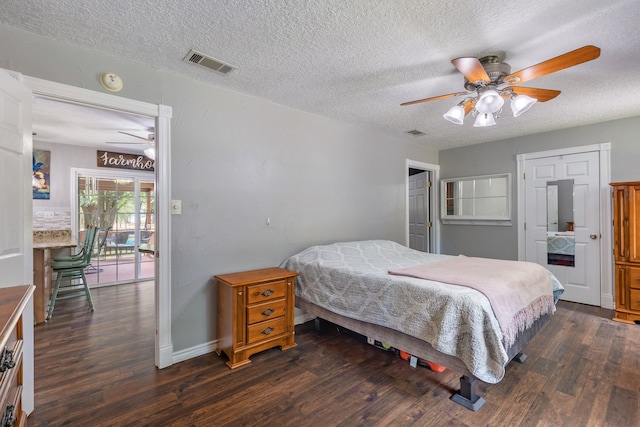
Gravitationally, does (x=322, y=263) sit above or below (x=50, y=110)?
below

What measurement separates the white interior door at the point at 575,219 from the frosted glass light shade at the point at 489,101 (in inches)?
104

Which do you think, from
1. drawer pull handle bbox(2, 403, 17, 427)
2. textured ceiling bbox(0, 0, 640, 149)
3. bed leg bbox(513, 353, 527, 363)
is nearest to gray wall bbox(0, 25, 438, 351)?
textured ceiling bbox(0, 0, 640, 149)

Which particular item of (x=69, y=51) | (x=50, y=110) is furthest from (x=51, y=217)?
(x=69, y=51)

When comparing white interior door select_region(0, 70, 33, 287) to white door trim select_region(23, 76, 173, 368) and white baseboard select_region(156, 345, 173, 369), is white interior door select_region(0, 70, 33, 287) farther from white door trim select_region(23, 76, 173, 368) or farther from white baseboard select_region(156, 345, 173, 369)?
white baseboard select_region(156, 345, 173, 369)

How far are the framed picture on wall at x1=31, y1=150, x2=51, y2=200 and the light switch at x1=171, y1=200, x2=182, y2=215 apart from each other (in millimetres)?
3752

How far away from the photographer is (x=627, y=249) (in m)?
3.25

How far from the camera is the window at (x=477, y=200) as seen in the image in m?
4.46

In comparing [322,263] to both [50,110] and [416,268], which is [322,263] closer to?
[416,268]

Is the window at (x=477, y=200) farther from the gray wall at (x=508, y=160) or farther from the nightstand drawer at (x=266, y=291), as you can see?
the nightstand drawer at (x=266, y=291)

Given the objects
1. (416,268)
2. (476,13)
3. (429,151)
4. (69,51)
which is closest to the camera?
(476,13)

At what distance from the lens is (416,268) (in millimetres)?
2486

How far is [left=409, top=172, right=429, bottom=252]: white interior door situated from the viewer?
514cm

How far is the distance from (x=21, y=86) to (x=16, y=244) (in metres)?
0.92

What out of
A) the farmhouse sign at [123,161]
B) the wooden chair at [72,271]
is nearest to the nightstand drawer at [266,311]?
the wooden chair at [72,271]
